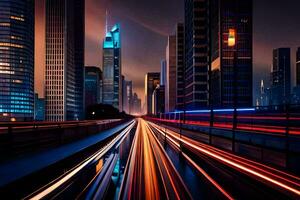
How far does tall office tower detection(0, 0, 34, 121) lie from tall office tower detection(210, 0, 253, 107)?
425ft

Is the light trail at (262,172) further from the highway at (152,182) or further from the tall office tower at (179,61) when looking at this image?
the tall office tower at (179,61)

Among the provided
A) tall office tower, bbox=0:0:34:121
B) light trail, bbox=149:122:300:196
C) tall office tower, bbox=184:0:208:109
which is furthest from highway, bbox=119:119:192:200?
tall office tower, bbox=0:0:34:121

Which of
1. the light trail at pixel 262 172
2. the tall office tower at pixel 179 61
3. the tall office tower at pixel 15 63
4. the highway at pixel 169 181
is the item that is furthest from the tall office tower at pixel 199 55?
the tall office tower at pixel 15 63

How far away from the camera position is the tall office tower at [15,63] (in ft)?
597

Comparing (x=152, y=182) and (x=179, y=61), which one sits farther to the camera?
(x=179, y=61)

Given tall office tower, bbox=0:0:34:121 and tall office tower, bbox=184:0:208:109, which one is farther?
tall office tower, bbox=0:0:34:121

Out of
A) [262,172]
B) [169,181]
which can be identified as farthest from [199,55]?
[169,181]

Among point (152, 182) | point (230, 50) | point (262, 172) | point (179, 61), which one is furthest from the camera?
point (179, 61)

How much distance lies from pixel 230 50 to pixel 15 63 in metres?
145

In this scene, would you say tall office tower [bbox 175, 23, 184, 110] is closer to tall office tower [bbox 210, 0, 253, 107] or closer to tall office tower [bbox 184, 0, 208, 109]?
tall office tower [bbox 210, 0, 253, 107]

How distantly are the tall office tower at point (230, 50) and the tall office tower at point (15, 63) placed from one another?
425 ft

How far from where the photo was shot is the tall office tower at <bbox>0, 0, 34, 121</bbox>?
181875mm

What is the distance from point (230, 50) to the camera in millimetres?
128500

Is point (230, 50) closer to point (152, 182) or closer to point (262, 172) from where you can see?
point (262, 172)
